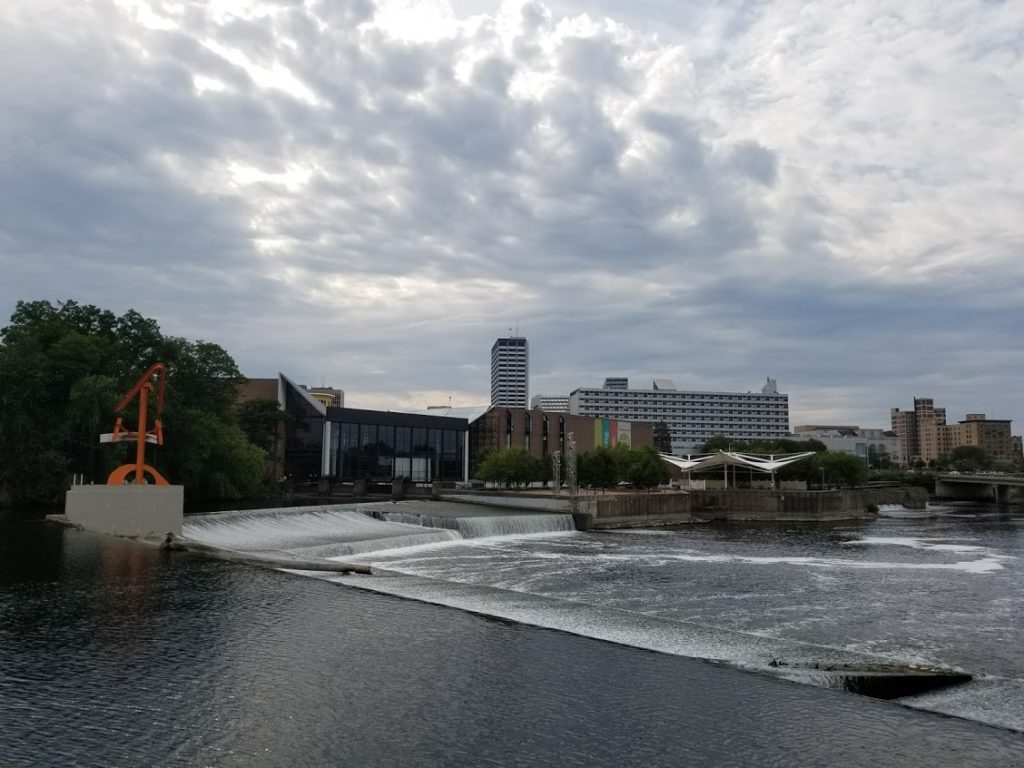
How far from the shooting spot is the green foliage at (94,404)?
51.2 metres

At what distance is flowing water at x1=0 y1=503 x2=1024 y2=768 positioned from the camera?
1081 centimetres

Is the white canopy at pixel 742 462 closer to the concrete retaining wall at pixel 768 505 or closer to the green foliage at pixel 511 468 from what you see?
the concrete retaining wall at pixel 768 505

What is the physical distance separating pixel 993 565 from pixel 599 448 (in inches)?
2072

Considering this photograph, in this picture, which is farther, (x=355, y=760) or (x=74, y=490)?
(x=74, y=490)

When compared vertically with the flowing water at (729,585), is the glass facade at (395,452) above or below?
above

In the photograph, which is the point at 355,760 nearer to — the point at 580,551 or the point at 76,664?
the point at 76,664

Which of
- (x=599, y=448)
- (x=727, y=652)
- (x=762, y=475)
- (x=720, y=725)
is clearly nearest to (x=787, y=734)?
(x=720, y=725)

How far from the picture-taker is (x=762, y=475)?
116m

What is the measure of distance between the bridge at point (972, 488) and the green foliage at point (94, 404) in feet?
355

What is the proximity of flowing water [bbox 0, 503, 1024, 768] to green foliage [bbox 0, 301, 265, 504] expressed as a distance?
22.5m

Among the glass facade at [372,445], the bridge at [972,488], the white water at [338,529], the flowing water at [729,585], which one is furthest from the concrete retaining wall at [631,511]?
the bridge at [972,488]

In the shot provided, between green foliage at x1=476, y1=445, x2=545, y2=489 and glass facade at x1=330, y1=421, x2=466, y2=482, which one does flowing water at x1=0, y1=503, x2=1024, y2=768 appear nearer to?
green foliage at x1=476, y1=445, x2=545, y2=489

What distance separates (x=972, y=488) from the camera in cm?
13300

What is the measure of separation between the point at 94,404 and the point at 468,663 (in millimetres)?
45561
